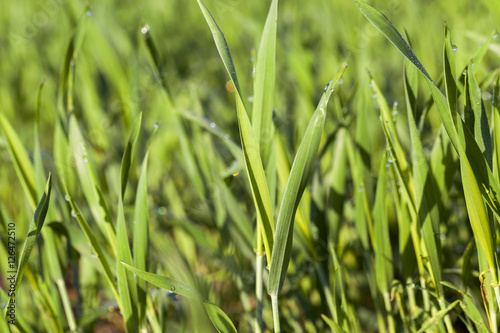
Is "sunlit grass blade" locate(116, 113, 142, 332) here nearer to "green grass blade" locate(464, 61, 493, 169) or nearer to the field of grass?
the field of grass

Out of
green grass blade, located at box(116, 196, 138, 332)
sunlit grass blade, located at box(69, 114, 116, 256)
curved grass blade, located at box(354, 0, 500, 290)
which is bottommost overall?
green grass blade, located at box(116, 196, 138, 332)

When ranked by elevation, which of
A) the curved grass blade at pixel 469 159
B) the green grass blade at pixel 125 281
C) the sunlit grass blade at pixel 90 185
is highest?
the curved grass blade at pixel 469 159

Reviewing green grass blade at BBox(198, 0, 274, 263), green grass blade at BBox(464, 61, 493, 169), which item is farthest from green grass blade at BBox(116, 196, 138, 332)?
green grass blade at BBox(464, 61, 493, 169)

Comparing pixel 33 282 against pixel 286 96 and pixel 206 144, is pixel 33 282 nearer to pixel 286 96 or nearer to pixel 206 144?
pixel 206 144

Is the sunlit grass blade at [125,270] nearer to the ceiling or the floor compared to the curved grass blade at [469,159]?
nearer to the floor

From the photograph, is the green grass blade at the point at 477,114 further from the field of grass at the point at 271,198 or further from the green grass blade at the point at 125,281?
the green grass blade at the point at 125,281

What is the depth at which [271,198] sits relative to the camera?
480 millimetres

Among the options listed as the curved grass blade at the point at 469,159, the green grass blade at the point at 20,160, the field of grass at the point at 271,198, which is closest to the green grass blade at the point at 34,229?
the field of grass at the point at 271,198

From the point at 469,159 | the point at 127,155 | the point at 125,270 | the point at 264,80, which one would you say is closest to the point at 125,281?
the point at 125,270

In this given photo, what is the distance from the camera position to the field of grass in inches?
16.3

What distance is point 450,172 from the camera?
1.68ft

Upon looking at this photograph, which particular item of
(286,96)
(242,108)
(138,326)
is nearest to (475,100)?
(242,108)

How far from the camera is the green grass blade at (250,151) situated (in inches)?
15.5

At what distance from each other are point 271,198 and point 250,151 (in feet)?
0.30
